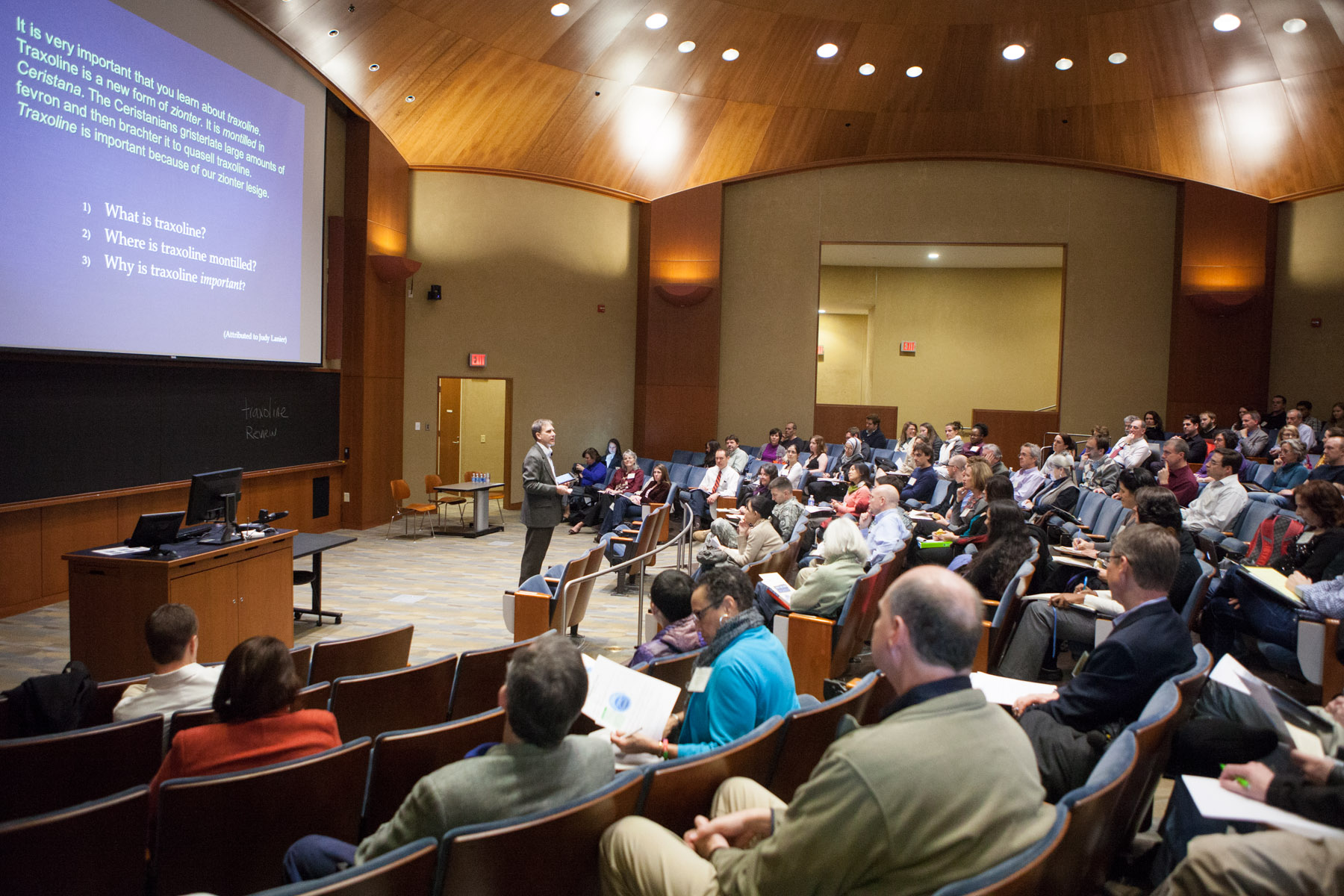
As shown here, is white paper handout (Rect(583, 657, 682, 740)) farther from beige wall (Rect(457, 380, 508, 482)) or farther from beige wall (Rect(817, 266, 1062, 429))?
beige wall (Rect(817, 266, 1062, 429))

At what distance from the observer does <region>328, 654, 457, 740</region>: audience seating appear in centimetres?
289

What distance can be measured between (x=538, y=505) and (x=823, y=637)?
266cm

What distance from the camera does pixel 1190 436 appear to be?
10078 millimetres

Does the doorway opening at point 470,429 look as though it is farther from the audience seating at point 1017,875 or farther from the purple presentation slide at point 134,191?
the audience seating at point 1017,875

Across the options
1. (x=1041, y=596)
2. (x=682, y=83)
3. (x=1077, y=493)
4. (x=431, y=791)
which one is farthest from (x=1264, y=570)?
(x=682, y=83)

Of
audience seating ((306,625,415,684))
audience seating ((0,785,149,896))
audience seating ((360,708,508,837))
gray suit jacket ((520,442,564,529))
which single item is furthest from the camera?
gray suit jacket ((520,442,564,529))

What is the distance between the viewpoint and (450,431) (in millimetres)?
13328

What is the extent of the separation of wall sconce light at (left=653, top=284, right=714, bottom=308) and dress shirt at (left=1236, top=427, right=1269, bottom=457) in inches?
281

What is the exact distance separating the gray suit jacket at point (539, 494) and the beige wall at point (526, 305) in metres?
5.53

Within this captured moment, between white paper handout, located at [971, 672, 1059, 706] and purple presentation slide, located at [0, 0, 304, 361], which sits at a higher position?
purple presentation slide, located at [0, 0, 304, 361]

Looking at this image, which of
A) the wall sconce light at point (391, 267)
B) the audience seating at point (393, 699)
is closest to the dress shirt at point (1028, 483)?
the audience seating at point (393, 699)

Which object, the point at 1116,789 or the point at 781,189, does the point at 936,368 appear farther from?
the point at 1116,789

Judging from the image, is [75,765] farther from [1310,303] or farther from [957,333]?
[957,333]

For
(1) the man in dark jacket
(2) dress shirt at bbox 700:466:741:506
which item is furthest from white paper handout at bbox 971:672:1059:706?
(2) dress shirt at bbox 700:466:741:506
